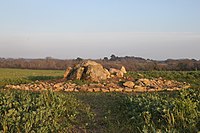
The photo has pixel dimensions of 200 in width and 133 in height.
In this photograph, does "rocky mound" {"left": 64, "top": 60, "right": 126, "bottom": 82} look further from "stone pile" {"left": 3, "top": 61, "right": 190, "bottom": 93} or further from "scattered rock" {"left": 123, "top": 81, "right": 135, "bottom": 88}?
"scattered rock" {"left": 123, "top": 81, "right": 135, "bottom": 88}

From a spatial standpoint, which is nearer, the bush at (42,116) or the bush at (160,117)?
the bush at (160,117)

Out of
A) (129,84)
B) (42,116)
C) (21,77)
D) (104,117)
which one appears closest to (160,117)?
(104,117)

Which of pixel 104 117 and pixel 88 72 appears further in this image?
pixel 88 72

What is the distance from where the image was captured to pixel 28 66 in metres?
52.3

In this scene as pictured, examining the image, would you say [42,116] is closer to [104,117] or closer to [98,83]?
[104,117]

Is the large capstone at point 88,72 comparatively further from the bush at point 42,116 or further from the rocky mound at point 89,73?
the bush at point 42,116

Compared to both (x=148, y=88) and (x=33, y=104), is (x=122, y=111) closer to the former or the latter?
(x=33, y=104)

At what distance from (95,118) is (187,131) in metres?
2.72

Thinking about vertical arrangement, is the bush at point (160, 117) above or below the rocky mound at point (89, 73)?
below

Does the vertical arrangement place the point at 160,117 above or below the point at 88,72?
below

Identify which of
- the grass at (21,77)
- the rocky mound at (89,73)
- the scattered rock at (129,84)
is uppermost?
the rocky mound at (89,73)

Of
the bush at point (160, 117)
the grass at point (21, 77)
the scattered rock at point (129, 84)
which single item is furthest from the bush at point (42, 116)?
the grass at point (21, 77)

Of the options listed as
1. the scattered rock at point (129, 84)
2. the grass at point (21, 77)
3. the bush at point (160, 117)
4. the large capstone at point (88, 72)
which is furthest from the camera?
the grass at point (21, 77)

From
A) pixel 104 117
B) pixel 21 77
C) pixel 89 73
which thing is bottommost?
pixel 104 117
